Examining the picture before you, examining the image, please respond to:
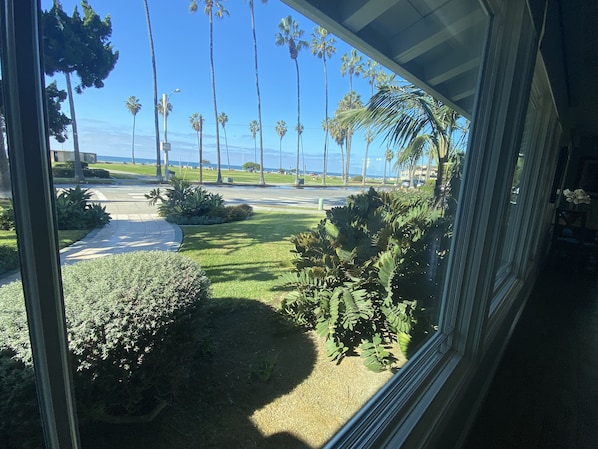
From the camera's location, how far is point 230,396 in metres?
1.24

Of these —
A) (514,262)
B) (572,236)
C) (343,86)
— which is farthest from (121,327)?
(572,236)

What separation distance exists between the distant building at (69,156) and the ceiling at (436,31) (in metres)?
0.67

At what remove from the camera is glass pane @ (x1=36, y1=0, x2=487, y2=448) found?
698 millimetres

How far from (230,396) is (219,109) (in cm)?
118

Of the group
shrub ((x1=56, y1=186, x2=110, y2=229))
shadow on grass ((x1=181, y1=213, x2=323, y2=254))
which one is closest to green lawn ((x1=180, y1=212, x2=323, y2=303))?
shadow on grass ((x1=181, y1=213, x2=323, y2=254))

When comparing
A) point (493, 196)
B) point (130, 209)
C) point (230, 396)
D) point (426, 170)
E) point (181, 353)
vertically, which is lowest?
point (230, 396)

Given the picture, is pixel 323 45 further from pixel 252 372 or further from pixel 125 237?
pixel 252 372

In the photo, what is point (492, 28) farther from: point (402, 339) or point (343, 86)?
point (402, 339)

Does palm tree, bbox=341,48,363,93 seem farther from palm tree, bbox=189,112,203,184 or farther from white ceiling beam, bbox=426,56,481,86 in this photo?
palm tree, bbox=189,112,203,184

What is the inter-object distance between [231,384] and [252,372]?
0.12 m

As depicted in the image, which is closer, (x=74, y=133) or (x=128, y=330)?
(x=74, y=133)

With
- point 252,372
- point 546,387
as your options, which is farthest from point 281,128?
point 546,387

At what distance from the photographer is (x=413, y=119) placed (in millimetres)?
1482

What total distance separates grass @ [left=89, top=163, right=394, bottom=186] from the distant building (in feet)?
0.06
